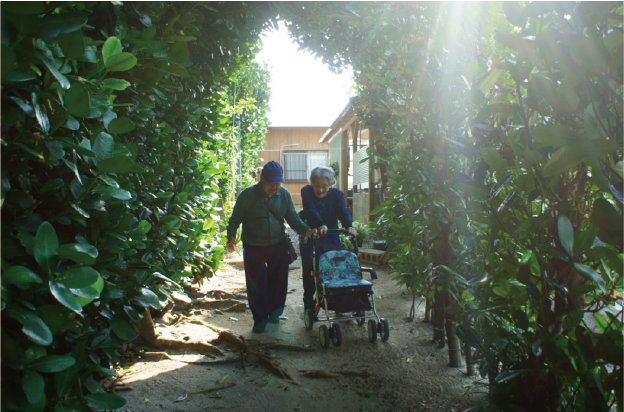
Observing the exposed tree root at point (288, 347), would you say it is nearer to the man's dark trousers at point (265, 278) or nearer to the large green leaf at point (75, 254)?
the man's dark trousers at point (265, 278)

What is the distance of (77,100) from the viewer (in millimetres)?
1423

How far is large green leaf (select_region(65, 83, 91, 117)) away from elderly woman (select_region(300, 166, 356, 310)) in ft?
14.5

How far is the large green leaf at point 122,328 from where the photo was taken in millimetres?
1984

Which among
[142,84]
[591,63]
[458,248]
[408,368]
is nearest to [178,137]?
[142,84]

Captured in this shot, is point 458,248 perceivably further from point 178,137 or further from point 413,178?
point 178,137

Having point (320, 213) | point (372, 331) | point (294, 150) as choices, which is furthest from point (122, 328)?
point (294, 150)

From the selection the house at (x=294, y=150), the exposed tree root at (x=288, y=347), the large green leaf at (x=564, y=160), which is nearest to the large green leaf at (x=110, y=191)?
the large green leaf at (x=564, y=160)

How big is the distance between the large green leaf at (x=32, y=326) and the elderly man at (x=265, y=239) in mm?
4018

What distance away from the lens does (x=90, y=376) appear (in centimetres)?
186

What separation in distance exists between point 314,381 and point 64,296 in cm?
289

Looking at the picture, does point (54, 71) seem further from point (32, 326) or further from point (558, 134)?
point (558, 134)

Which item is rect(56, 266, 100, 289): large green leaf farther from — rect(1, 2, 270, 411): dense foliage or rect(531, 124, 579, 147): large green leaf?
rect(531, 124, 579, 147): large green leaf

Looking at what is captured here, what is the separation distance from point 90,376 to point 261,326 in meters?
3.60

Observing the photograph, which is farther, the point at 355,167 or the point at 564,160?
the point at 355,167
